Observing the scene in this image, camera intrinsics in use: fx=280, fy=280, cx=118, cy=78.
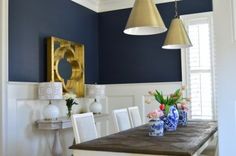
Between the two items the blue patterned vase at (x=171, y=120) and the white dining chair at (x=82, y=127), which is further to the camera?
the blue patterned vase at (x=171, y=120)

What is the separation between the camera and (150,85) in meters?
5.37

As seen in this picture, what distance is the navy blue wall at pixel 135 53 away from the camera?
5.23 m

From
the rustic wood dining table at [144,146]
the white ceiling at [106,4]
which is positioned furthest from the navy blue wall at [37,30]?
the rustic wood dining table at [144,146]

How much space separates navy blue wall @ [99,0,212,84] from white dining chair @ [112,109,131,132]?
5.85 ft

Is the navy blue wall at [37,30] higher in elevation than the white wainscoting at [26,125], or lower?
higher

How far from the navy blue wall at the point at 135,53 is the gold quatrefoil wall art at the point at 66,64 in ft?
2.84

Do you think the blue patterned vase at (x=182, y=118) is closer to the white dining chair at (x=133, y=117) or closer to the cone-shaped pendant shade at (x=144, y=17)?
the white dining chair at (x=133, y=117)

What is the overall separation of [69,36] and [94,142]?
9.68 feet

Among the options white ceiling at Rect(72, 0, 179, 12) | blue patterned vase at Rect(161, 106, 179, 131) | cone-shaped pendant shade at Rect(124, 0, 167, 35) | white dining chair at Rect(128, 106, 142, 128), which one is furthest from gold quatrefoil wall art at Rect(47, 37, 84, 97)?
cone-shaped pendant shade at Rect(124, 0, 167, 35)

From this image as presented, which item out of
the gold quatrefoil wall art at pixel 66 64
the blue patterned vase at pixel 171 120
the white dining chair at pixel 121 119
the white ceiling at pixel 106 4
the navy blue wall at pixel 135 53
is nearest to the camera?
the blue patterned vase at pixel 171 120

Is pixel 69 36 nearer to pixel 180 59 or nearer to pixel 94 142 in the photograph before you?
pixel 180 59

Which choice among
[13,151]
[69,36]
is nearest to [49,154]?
[13,151]

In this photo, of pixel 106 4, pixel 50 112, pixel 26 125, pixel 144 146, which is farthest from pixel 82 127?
pixel 106 4

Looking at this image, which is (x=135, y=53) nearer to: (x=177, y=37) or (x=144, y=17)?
(x=177, y=37)
